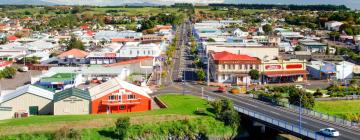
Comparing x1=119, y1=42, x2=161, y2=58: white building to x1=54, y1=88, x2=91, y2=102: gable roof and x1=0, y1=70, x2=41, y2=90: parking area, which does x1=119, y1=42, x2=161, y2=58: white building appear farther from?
x1=54, y1=88, x2=91, y2=102: gable roof

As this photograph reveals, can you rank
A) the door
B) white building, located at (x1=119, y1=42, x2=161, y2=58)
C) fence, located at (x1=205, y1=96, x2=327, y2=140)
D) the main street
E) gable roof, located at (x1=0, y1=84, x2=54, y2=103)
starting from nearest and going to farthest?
fence, located at (x1=205, y1=96, x2=327, y2=140)
the main street
the door
gable roof, located at (x1=0, y1=84, x2=54, y2=103)
white building, located at (x1=119, y1=42, x2=161, y2=58)

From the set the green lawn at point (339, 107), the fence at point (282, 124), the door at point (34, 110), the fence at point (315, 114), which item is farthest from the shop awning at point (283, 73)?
the door at point (34, 110)

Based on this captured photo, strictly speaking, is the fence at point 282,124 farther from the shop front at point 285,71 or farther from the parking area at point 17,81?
the parking area at point 17,81

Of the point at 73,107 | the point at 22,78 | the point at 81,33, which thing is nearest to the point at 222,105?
the point at 73,107

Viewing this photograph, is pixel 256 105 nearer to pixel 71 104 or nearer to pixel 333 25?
pixel 71 104

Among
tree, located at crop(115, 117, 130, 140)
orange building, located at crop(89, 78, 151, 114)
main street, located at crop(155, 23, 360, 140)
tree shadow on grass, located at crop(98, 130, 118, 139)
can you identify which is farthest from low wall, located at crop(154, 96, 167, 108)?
tree, located at crop(115, 117, 130, 140)

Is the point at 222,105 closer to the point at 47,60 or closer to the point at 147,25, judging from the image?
the point at 47,60

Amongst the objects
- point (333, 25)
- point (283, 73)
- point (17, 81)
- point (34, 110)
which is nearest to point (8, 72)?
point (17, 81)
